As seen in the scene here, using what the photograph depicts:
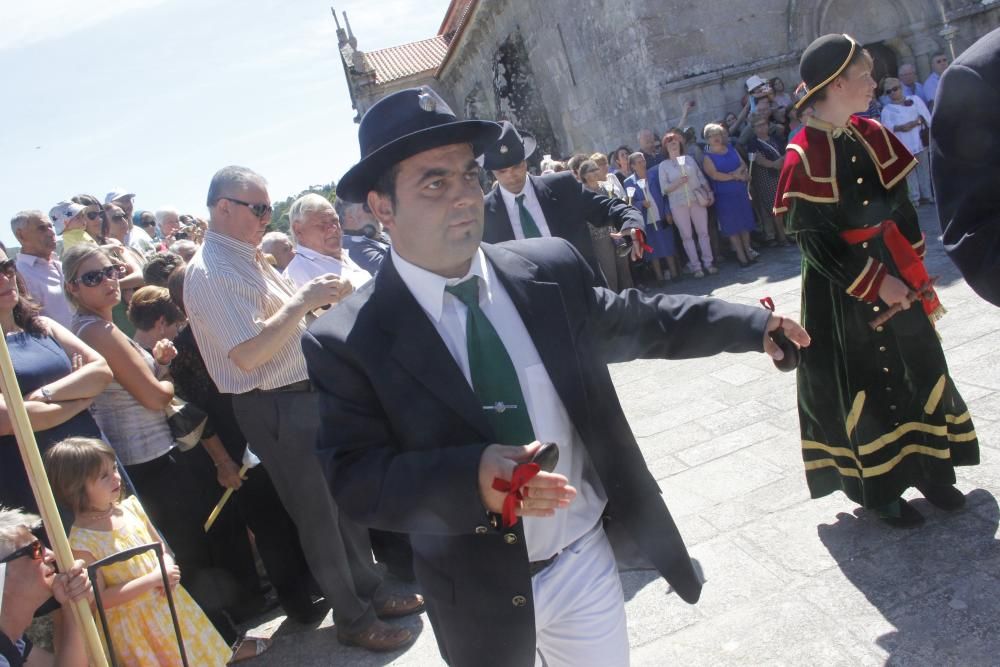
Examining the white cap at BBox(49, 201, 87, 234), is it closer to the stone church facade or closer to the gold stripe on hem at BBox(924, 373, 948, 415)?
the gold stripe on hem at BBox(924, 373, 948, 415)

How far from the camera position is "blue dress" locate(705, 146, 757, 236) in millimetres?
10824

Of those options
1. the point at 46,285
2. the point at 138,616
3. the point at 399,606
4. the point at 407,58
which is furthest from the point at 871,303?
the point at 407,58

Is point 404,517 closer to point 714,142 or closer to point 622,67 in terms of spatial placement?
point 714,142

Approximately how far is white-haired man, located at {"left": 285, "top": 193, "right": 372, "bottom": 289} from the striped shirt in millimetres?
704

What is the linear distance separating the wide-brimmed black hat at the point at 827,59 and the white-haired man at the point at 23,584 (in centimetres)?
343

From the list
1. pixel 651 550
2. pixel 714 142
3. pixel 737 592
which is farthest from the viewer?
pixel 714 142

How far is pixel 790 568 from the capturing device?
3.54m

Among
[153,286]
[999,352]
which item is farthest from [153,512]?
[999,352]

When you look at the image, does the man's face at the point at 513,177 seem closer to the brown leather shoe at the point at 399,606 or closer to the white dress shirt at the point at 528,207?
the white dress shirt at the point at 528,207

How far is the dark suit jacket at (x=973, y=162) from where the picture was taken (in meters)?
1.95

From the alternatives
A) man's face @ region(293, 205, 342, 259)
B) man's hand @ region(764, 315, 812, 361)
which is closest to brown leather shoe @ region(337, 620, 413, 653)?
man's face @ region(293, 205, 342, 259)

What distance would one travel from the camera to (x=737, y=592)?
346 cm

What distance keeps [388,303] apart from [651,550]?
970mm

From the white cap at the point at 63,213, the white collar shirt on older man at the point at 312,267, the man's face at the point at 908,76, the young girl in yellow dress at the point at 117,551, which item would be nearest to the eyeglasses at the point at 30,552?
the young girl in yellow dress at the point at 117,551
